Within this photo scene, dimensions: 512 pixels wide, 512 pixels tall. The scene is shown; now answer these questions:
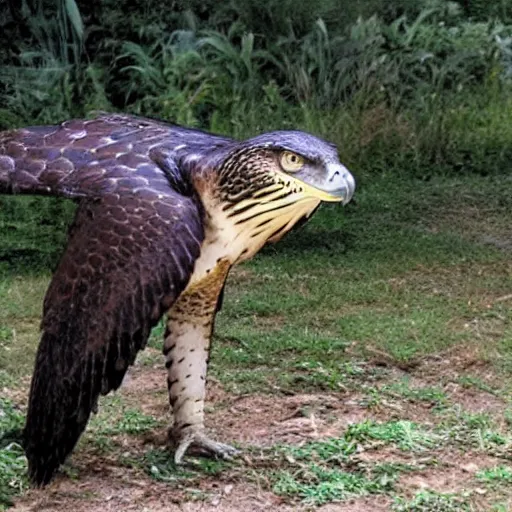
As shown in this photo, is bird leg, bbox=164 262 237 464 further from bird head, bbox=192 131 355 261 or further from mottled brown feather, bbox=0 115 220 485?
mottled brown feather, bbox=0 115 220 485

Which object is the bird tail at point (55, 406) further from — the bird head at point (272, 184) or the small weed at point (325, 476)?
the small weed at point (325, 476)

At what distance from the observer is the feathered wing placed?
3729mm

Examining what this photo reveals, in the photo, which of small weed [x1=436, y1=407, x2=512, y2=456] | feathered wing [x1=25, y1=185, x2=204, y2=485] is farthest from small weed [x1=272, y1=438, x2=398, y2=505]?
feathered wing [x1=25, y1=185, x2=204, y2=485]

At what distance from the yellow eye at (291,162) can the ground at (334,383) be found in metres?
1.21

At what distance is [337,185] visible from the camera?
3.82m

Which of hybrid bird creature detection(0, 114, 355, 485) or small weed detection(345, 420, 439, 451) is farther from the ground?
hybrid bird creature detection(0, 114, 355, 485)

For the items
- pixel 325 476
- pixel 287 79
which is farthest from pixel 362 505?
pixel 287 79

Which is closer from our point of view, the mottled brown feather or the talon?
the mottled brown feather

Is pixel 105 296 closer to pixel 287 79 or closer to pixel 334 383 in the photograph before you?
pixel 334 383

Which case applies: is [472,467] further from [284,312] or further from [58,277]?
[284,312]

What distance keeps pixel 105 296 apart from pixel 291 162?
2.51 feet

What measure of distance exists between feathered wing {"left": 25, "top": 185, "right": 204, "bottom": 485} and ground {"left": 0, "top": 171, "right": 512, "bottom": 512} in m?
0.47

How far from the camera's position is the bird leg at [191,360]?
14.0 ft

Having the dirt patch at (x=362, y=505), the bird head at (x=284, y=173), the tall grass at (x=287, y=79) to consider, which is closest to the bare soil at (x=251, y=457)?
the dirt patch at (x=362, y=505)
